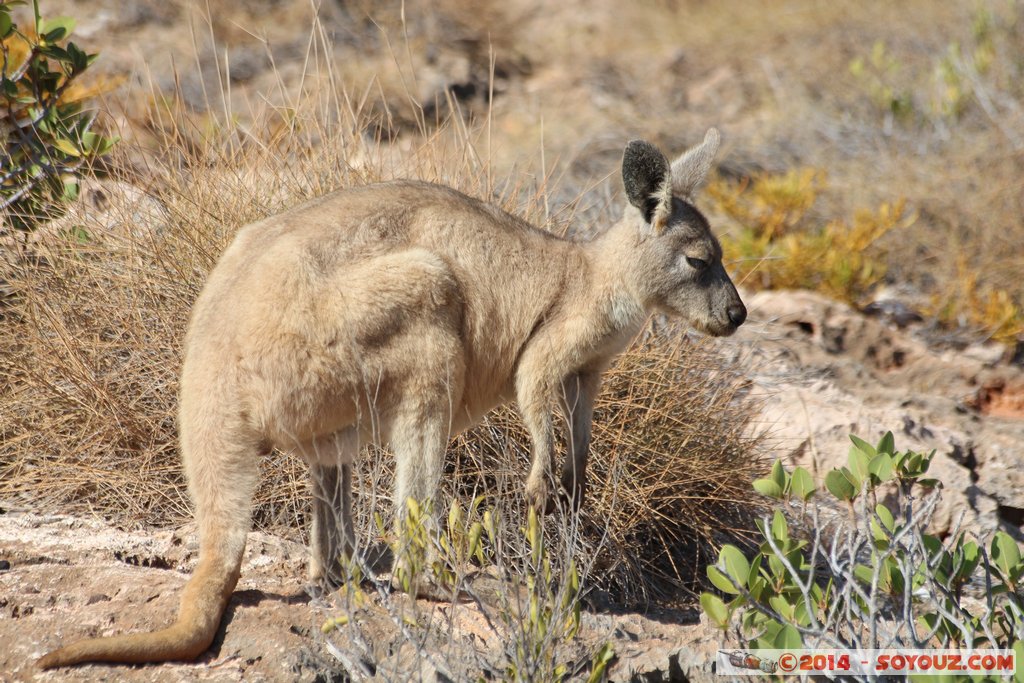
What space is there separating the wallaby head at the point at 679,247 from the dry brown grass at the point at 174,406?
614mm

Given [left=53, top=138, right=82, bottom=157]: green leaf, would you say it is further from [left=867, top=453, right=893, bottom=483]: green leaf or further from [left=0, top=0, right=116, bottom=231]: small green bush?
[left=867, top=453, right=893, bottom=483]: green leaf

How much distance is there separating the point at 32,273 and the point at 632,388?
2914 mm

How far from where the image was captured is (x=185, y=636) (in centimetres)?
351

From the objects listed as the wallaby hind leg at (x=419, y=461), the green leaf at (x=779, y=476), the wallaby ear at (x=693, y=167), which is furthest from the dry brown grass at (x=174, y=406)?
the green leaf at (x=779, y=476)

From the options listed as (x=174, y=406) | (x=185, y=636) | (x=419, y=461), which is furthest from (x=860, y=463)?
(x=174, y=406)

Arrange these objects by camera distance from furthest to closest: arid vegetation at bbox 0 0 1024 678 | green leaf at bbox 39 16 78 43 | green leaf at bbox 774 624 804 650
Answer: green leaf at bbox 39 16 78 43 → arid vegetation at bbox 0 0 1024 678 → green leaf at bbox 774 624 804 650

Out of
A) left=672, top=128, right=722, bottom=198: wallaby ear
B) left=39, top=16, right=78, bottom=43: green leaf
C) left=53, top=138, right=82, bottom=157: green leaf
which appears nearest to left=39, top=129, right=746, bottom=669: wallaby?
left=672, top=128, right=722, bottom=198: wallaby ear

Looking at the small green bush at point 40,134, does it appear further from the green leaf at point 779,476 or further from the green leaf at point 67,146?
the green leaf at point 779,476

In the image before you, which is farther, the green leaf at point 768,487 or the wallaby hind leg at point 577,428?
the wallaby hind leg at point 577,428

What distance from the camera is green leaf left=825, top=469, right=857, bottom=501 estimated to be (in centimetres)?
369

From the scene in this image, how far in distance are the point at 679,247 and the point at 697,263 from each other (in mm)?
116

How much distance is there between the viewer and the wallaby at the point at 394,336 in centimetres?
370

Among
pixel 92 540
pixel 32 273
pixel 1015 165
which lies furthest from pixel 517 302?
pixel 1015 165

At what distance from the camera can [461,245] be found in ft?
14.0
